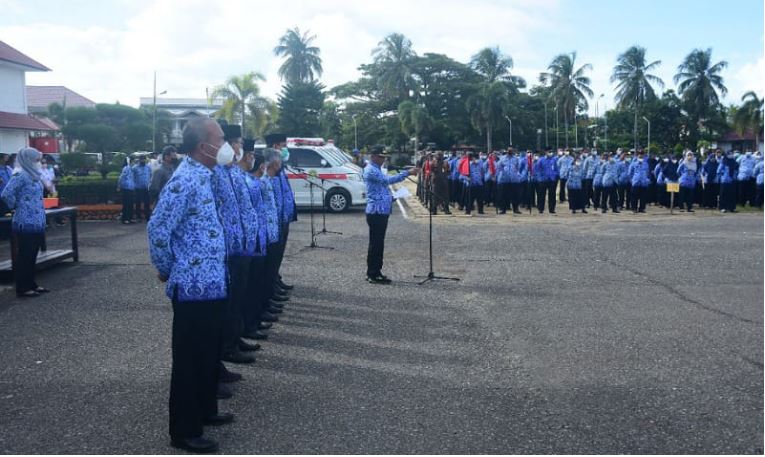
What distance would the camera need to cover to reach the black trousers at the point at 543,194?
20609 mm

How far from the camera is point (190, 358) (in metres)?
4.25

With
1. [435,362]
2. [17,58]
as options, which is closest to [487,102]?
[17,58]

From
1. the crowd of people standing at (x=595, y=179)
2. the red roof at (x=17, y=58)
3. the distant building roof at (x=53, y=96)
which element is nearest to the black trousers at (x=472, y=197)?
the crowd of people standing at (x=595, y=179)

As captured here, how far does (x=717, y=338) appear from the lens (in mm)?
6652

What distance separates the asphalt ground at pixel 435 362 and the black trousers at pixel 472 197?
9.35 metres

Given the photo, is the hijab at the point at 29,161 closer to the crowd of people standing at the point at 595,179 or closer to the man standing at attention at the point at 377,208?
the man standing at attention at the point at 377,208

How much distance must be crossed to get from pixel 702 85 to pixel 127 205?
212 ft

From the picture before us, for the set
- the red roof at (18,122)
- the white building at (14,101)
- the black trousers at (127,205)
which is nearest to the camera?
the black trousers at (127,205)

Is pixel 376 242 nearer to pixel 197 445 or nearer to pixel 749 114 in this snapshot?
pixel 197 445

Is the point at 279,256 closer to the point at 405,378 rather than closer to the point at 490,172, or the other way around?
the point at 405,378

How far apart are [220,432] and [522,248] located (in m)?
9.15

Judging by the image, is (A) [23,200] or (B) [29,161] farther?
(A) [23,200]

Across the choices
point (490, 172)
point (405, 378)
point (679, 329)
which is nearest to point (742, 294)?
point (679, 329)

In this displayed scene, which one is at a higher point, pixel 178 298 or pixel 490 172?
pixel 490 172
